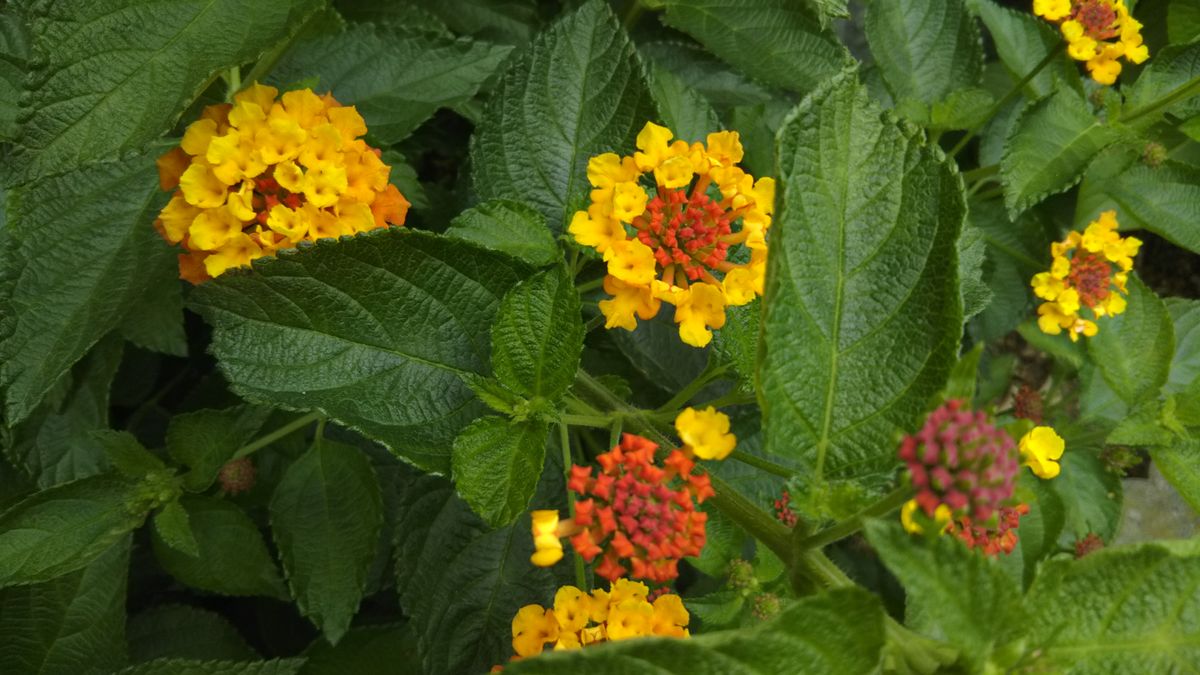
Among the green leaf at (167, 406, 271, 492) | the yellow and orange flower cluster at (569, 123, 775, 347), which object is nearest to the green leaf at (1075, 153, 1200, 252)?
the yellow and orange flower cluster at (569, 123, 775, 347)

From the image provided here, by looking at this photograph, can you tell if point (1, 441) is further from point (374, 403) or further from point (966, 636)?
point (966, 636)

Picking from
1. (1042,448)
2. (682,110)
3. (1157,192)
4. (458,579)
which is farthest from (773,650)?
(1157,192)

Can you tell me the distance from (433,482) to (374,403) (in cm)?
38

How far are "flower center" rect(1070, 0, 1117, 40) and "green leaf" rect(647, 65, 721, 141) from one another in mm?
695

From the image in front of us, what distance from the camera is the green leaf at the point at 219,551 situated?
1.62m

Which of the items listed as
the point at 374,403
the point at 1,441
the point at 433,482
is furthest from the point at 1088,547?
the point at 1,441

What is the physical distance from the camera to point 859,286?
101 centimetres

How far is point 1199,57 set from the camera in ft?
5.59

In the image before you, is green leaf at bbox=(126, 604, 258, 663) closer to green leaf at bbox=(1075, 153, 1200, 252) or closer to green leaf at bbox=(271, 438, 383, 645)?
green leaf at bbox=(271, 438, 383, 645)

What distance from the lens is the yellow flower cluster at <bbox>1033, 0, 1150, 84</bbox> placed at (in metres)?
1.69

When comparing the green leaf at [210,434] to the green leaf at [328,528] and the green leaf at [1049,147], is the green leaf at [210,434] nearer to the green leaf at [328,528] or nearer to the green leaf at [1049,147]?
the green leaf at [328,528]

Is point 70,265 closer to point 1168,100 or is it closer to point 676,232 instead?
point 676,232

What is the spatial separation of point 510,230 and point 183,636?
1088 mm

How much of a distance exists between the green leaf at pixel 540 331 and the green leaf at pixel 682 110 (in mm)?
533
